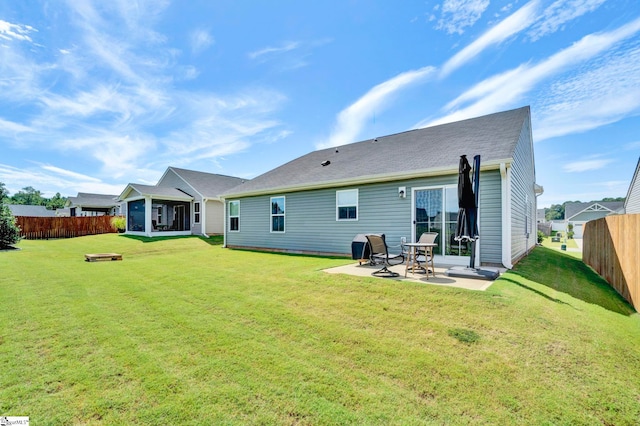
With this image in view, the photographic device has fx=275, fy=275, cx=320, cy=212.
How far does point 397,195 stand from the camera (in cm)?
887

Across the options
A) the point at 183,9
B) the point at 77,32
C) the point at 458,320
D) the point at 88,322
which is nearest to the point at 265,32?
the point at 183,9

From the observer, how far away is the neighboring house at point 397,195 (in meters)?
7.41

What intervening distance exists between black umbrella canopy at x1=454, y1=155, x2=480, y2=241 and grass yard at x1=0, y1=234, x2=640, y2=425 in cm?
121

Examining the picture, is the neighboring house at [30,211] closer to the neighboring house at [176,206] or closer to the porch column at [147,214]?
the neighboring house at [176,206]

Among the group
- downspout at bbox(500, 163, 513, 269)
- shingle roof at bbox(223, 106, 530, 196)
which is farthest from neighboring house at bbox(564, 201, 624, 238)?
downspout at bbox(500, 163, 513, 269)

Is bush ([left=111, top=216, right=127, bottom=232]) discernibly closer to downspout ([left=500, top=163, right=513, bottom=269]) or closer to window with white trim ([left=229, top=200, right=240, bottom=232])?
window with white trim ([left=229, top=200, right=240, bottom=232])

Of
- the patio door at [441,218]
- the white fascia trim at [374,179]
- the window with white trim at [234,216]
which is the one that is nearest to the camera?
the white fascia trim at [374,179]

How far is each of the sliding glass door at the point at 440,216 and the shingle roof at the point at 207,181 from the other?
15.5 metres

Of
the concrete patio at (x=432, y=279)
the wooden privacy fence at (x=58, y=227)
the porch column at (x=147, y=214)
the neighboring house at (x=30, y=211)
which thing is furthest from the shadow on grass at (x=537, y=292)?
the neighboring house at (x=30, y=211)

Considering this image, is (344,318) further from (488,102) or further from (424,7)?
(488,102)

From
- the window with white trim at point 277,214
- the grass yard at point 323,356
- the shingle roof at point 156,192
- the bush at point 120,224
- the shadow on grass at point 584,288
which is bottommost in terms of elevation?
the shadow on grass at point 584,288

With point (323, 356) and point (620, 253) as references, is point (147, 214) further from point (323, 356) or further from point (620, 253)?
point (620, 253)

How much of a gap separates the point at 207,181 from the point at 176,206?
123 inches

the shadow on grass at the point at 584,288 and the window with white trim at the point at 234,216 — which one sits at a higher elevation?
the window with white trim at the point at 234,216
